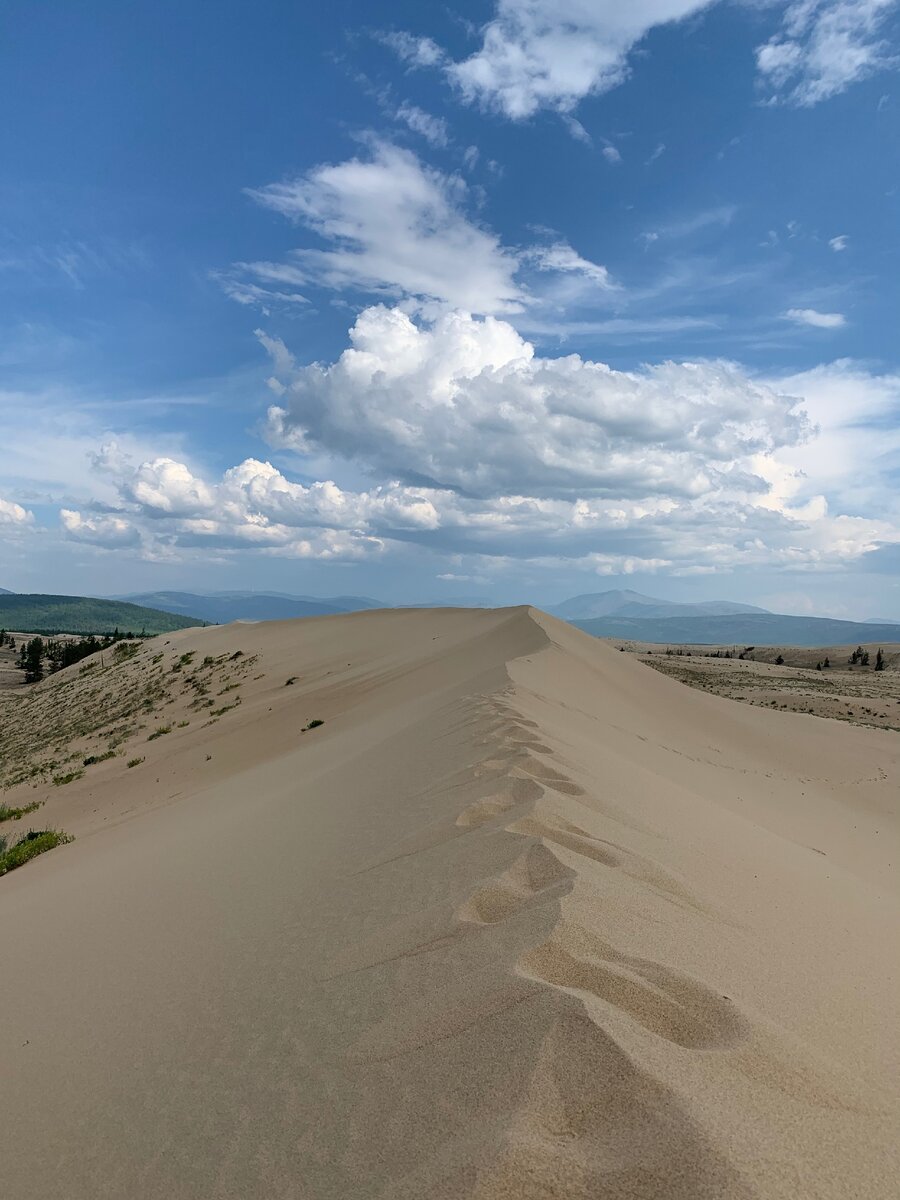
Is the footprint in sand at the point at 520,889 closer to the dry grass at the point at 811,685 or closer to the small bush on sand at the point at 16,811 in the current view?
the small bush on sand at the point at 16,811

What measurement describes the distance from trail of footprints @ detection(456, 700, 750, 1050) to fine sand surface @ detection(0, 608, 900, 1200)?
0.07 feet

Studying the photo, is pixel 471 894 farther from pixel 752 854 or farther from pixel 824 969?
pixel 752 854

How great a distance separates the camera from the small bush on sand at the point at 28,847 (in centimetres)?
1028

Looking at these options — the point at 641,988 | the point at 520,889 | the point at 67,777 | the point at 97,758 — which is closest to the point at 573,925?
the point at 641,988

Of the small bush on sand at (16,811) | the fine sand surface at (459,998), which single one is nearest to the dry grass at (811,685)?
the fine sand surface at (459,998)

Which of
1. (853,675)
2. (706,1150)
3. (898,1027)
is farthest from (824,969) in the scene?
(853,675)

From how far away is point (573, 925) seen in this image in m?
3.61

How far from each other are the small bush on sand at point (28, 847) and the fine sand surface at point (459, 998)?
67 centimetres

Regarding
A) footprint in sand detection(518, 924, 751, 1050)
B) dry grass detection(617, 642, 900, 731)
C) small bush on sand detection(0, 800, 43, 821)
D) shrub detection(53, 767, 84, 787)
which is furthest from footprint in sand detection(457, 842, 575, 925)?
dry grass detection(617, 642, 900, 731)

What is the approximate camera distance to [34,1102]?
343 cm

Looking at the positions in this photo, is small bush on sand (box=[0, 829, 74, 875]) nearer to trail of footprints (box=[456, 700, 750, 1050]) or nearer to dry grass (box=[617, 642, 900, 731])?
trail of footprints (box=[456, 700, 750, 1050])

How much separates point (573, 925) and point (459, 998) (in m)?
0.79

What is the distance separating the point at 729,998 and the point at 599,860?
1960 millimetres

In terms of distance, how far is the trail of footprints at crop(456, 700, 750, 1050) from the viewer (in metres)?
2.93
